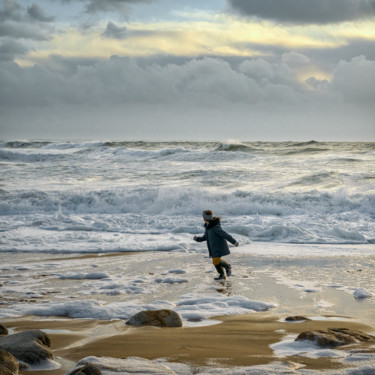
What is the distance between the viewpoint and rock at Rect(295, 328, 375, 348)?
15.4ft

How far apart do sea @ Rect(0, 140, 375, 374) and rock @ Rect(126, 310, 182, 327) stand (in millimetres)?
238

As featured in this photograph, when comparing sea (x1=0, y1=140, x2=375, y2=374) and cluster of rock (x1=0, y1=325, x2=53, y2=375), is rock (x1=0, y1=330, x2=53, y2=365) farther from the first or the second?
sea (x1=0, y1=140, x2=375, y2=374)

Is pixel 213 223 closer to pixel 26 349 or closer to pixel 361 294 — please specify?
pixel 361 294

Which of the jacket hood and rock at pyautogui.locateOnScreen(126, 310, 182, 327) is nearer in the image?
rock at pyautogui.locateOnScreen(126, 310, 182, 327)

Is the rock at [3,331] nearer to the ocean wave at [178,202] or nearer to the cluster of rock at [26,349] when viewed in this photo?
the cluster of rock at [26,349]

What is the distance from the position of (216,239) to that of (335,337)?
13.6 ft

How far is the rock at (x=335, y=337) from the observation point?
470 centimetres

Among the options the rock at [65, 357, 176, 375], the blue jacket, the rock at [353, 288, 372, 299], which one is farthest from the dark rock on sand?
the blue jacket

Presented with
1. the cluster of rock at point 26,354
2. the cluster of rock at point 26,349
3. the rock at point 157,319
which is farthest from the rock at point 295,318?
the cluster of rock at point 26,349

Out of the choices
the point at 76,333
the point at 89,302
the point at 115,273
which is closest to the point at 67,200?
the point at 115,273

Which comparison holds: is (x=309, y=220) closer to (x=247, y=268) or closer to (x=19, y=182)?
(x=247, y=268)

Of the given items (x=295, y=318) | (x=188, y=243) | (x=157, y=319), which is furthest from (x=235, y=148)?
(x=157, y=319)

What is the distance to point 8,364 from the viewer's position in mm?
3814

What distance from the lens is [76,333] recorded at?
17.7ft
